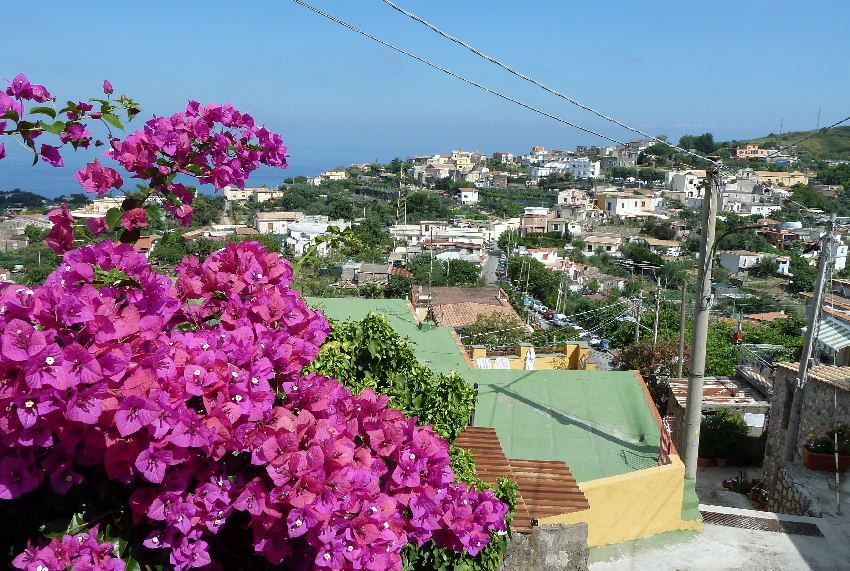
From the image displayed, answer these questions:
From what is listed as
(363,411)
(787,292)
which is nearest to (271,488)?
(363,411)

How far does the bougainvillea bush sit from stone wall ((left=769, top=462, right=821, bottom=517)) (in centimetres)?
552

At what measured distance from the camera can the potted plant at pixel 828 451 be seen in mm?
6680

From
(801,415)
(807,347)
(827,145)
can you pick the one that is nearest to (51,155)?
(807,347)

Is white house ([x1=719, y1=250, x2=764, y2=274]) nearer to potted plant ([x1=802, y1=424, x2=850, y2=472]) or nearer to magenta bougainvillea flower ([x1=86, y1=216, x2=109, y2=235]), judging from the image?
potted plant ([x1=802, y1=424, x2=850, y2=472])

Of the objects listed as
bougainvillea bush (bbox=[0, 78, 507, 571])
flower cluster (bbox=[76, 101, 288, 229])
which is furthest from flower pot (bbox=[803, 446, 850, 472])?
flower cluster (bbox=[76, 101, 288, 229])

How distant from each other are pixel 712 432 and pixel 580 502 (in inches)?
291

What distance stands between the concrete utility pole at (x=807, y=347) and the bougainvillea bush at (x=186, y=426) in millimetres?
6990

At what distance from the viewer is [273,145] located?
76.4 inches

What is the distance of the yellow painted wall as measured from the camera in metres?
4.38

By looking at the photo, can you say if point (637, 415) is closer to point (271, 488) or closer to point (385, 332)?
point (385, 332)

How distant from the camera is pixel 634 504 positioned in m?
4.50

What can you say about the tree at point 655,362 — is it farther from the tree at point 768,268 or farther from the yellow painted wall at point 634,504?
the tree at point 768,268

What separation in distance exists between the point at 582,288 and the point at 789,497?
33.3 m

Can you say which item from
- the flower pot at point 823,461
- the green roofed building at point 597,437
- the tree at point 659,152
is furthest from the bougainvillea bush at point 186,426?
the tree at point 659,152
